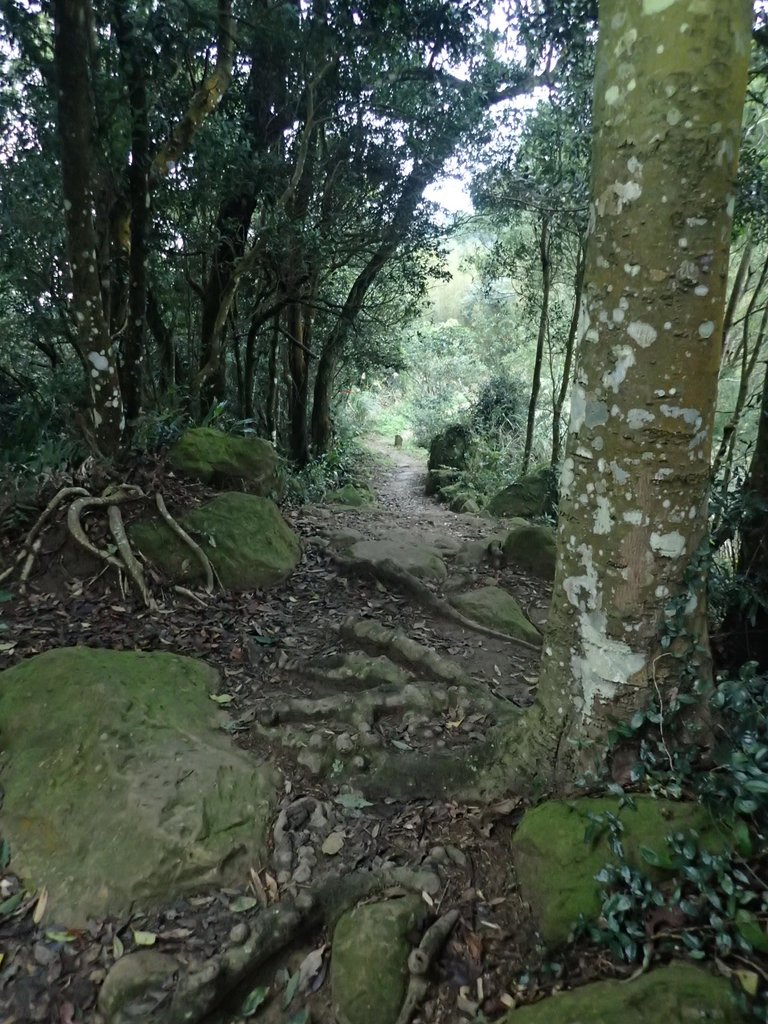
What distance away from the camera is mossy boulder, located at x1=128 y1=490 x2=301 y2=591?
486 cm

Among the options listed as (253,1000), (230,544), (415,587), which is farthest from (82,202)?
(253,1000)

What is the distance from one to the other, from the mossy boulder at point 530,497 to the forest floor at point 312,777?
4.49m

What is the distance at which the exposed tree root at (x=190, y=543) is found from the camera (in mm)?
4820

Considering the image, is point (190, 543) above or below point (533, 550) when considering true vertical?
above

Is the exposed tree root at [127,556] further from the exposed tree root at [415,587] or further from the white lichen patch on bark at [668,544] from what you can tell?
the white lichen patch on bark at [668,544]

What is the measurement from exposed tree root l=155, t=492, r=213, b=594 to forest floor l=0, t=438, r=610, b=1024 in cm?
19

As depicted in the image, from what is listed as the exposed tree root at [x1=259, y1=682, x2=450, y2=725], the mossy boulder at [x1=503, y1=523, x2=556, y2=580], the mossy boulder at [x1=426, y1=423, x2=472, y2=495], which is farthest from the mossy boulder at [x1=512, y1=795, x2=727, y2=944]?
the mossy boulder at [x1=426, y1=423, x2=472, y2=495]

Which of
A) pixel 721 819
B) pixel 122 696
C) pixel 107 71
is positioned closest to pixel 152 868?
pixel 122 696

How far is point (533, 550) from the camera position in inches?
239

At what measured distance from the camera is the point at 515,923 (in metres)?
2.25

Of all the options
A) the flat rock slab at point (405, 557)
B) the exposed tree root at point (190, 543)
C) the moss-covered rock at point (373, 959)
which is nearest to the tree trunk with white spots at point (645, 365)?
the moss-covered rock at point (373, 959)

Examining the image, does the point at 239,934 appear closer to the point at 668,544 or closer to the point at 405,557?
the point at 668,544

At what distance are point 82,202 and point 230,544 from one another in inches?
111

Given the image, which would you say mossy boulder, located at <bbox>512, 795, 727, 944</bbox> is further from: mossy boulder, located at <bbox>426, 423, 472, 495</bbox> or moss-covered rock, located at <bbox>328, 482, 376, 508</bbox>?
mossy boulder, located at <bbox>426, 423, 472, 495</bbox>
